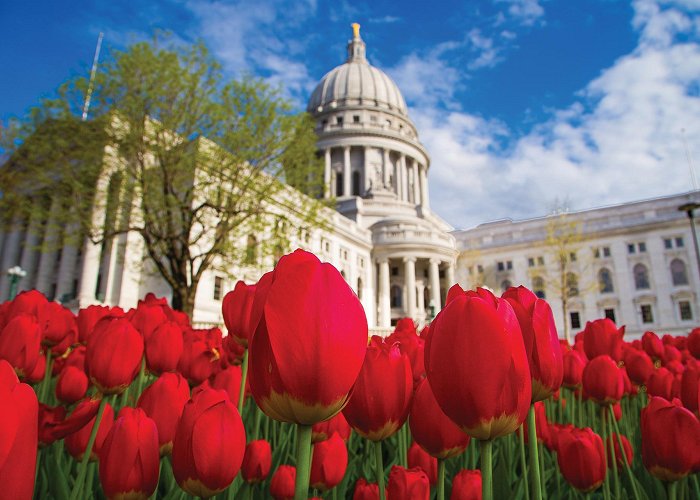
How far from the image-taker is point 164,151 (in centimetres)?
1505

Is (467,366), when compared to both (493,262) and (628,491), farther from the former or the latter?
(493,262)

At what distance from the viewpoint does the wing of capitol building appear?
126 feet

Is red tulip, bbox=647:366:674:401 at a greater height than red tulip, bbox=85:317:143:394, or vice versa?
red tulip, bbox=85:317:143:394

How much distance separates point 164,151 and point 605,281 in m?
44.0

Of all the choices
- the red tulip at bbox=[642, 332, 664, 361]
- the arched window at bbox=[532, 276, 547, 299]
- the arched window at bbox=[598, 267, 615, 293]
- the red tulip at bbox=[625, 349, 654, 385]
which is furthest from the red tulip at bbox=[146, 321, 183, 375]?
the arched window at bbox=[532, 276, 547, 299]

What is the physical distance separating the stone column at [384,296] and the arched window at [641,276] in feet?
77.1

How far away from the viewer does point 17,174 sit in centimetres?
1708

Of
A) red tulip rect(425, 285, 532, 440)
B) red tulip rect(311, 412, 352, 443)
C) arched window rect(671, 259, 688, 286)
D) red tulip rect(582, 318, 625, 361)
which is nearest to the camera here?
red tulip rect(425, 285, 532, 440)

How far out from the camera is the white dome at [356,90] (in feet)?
213

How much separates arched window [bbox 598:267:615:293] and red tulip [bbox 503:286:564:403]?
161 ft

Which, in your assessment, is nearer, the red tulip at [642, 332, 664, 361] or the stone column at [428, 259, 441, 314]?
the red tulip at [642, 332, 664, 361]

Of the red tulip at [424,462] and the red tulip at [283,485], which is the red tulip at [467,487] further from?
the red tulip at [283,485]

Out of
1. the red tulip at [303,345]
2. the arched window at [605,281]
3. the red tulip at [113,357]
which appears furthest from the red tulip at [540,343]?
the arched window at [605,281]

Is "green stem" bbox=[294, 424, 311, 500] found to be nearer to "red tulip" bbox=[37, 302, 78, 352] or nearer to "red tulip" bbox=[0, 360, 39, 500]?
"red tulip" bbox=[0, 360, 39, 500]
